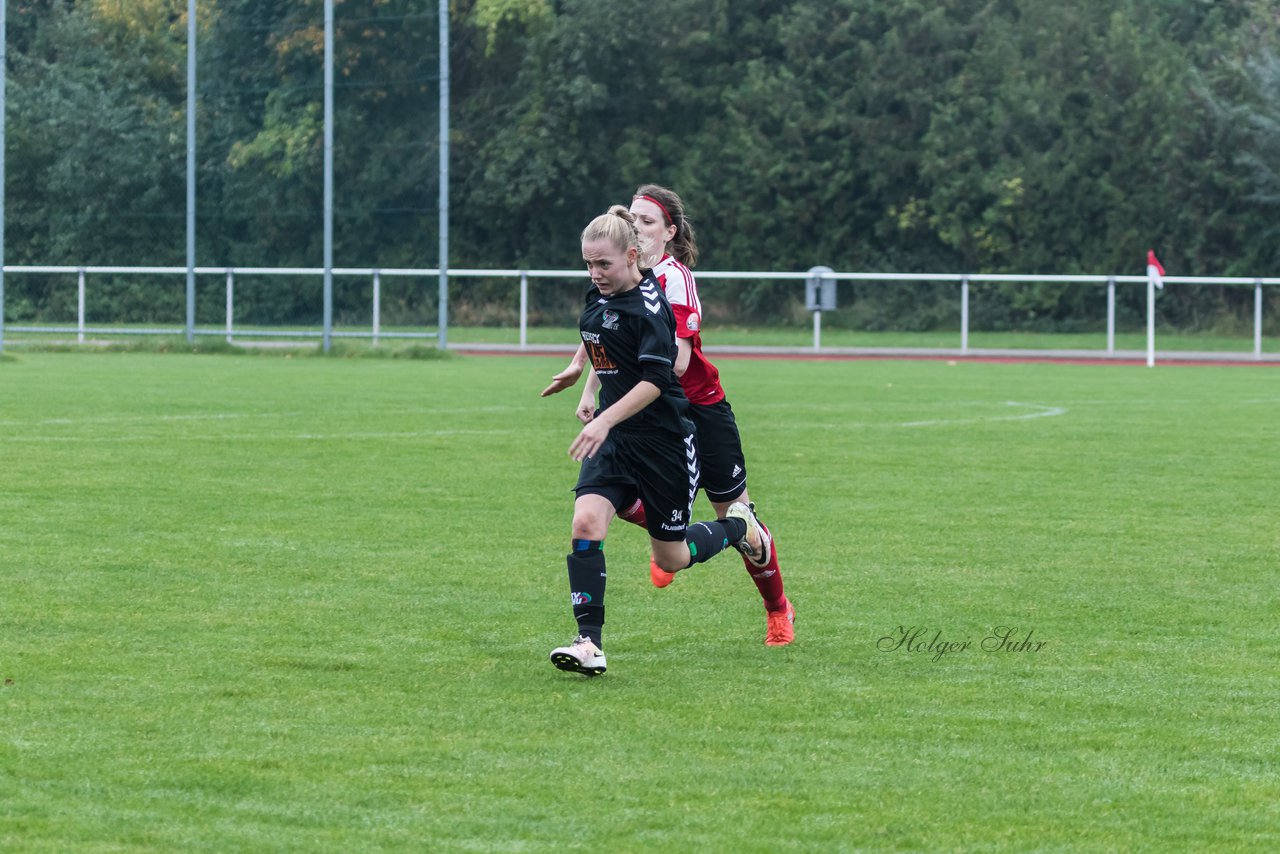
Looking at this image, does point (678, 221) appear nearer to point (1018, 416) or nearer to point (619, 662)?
point (619, 662)

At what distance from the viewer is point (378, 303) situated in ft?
99.6

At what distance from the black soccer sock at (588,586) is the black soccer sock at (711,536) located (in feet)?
1.65

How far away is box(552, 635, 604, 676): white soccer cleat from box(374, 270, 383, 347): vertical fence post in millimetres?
24641

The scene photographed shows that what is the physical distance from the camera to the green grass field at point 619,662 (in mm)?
4336

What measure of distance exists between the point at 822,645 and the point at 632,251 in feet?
5.02

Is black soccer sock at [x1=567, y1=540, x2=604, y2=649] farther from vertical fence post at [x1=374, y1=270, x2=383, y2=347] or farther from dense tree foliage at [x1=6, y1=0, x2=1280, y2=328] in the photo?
dense tree foliage at [x1=6, y1=0, x2=1280, y2=328]

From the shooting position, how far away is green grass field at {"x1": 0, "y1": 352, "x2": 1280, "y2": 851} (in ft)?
14.2

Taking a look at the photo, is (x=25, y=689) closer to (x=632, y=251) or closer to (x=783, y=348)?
(x=632, y=251)

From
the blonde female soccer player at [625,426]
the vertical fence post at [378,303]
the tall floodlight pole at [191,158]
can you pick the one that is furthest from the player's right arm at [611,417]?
the tall floodlight pole at [191,158]

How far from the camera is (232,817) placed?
13.9 ft

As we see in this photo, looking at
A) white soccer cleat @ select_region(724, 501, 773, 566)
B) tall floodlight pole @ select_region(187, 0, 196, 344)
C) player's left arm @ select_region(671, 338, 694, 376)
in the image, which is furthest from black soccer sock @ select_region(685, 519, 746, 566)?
tall floodlight pole @ select_region(187, 0, 196, 344)

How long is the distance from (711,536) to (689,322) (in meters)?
0.75

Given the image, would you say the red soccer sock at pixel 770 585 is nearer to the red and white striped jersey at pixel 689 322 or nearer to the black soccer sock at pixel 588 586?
the red and white striped jersey at pixel 689 322

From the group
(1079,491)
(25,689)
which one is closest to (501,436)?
(1079,491)
